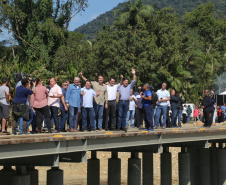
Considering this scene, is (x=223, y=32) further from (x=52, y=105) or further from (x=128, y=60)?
(x=52, y=105)

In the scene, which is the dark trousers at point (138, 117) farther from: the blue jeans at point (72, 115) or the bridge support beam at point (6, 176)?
the bridge support beam at point (6, 176)

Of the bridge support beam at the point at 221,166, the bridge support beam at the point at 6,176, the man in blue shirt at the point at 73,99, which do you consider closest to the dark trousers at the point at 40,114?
the bridge support beam at the point at 6,176

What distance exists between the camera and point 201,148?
23078 mm

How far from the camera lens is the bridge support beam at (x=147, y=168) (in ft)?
64.7

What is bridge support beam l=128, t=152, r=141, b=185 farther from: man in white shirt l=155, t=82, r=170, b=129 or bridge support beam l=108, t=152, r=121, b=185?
man in white shirt l=155, t=82, r=170, b=129

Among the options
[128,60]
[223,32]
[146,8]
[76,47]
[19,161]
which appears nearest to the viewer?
[19,161]

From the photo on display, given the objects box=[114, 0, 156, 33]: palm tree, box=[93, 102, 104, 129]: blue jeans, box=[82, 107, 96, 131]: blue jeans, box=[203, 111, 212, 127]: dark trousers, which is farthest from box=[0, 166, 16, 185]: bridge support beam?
box=[114, 0, 156, 33]: palm tree

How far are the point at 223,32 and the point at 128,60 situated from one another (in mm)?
33524

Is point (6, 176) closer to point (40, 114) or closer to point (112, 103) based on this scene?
point (40, 114)

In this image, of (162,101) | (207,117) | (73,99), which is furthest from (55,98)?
(207,117)

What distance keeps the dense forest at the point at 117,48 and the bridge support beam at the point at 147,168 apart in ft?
67.0

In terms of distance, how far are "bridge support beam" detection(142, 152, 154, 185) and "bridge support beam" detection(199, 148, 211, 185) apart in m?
3.65

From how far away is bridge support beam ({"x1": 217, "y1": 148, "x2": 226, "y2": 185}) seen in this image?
2381 centimetres

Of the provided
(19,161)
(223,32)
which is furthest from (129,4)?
(19,161)
